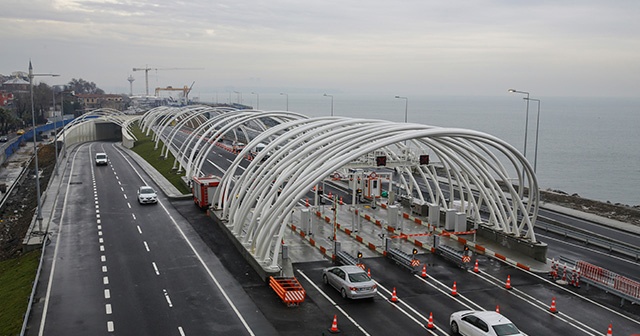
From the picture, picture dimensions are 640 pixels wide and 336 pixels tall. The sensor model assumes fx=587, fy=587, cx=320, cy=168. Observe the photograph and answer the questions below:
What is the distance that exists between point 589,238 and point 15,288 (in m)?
26.8

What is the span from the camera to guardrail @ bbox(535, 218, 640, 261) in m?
28.1

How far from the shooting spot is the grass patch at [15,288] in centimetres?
1890

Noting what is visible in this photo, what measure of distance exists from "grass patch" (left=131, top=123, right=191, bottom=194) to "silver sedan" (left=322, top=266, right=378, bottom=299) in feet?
77.1

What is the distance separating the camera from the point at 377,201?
1545 inches

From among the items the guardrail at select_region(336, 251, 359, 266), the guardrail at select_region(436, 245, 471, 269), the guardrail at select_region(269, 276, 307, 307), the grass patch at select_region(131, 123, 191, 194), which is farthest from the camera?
the grass patch at select_region(131, 123, 191, 194)

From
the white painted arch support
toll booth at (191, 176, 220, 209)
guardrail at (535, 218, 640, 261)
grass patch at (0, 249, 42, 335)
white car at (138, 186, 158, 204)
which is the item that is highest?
the white painted arch support

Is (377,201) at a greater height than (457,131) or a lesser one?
lesser

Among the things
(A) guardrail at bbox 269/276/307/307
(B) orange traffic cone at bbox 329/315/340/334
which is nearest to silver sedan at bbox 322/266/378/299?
(A) guardrail at bbox 269/276/307/307

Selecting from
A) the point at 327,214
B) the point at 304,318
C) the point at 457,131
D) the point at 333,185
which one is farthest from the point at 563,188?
the point at 304,318

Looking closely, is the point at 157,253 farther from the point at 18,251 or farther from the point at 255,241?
the point at 18,251

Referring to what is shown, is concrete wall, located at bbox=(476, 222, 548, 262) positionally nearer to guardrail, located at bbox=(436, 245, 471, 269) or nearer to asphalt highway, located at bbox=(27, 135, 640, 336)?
asphalt highway, located at bbox=(27, 135, 640, 336)

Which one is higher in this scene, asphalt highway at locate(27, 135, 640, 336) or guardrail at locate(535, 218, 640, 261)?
guardrail at locate(535, 218, 640, 261)

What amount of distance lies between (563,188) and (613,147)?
59.7 metres

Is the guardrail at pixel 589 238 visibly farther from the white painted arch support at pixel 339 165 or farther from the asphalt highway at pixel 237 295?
the white painted arch support at pixel 339 165
